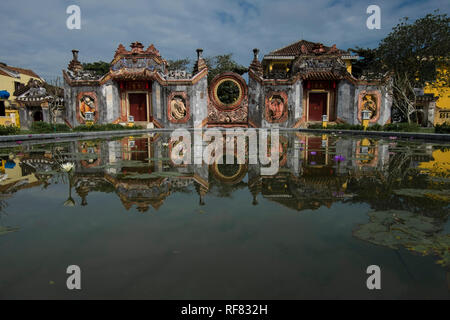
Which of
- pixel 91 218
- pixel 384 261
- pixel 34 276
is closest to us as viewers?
pixel 34 276

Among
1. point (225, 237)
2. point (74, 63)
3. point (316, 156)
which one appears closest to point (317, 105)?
point (316, 156)

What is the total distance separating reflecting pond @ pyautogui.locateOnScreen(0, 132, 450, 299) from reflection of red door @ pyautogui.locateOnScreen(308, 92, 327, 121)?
18361mm

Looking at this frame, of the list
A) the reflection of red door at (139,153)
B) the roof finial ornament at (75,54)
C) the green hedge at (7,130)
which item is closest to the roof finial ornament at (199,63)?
the roof finial ornament at (75,54)

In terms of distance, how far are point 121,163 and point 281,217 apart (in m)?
3.20

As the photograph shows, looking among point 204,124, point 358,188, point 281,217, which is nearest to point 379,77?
point 204,124

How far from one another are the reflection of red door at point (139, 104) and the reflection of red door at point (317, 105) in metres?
12.3

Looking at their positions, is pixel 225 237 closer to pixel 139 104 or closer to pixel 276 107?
pixel 276 107

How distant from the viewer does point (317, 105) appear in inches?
811

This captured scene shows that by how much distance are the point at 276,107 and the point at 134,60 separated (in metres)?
10.6

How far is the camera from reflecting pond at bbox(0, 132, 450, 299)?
3.91 ft

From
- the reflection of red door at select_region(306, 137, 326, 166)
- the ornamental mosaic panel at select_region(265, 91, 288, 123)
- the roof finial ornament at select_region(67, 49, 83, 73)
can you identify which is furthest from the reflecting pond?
the roof finial ornament at select_region(67, 49, 83, 73)

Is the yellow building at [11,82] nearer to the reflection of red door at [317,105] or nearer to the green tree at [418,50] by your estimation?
the reflection of red door at [317,105]
